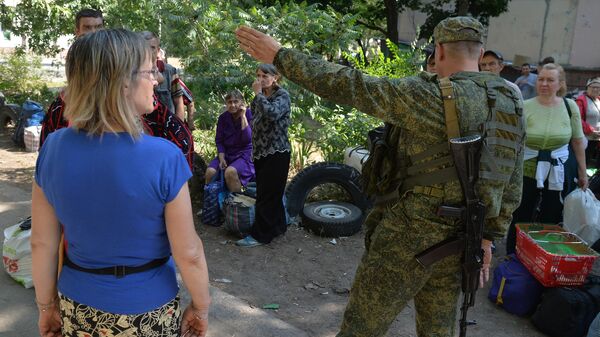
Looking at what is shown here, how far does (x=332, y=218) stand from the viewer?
5723 mm

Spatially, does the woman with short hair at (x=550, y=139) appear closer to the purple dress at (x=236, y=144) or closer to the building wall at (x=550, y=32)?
the purple dress at (x=236, y=144)

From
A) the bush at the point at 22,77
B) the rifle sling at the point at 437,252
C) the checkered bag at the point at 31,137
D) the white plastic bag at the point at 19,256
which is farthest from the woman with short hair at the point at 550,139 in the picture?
the bush at the point at 22,77

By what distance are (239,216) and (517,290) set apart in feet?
8.79

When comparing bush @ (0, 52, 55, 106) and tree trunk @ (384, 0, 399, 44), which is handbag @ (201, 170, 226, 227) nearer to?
bush @ (0, 52, 55, 106)

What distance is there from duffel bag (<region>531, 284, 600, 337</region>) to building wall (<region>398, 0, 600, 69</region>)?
56.6 feet

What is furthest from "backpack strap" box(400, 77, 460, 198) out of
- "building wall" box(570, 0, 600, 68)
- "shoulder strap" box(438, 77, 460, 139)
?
"building wall" box(570, 0, 600, 68)

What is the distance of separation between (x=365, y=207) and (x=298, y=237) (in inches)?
37.2

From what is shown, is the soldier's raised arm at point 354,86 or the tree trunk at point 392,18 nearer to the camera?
the soldier's raised arm at point 354,86

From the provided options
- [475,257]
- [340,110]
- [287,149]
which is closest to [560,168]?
[287,149]

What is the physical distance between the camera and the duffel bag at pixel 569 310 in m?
3.71

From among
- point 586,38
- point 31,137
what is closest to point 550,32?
point 586,38

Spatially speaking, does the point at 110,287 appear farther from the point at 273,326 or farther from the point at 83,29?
the point at 83,29

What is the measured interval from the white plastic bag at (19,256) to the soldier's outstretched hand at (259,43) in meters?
2.38

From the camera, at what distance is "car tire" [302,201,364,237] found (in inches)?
221
